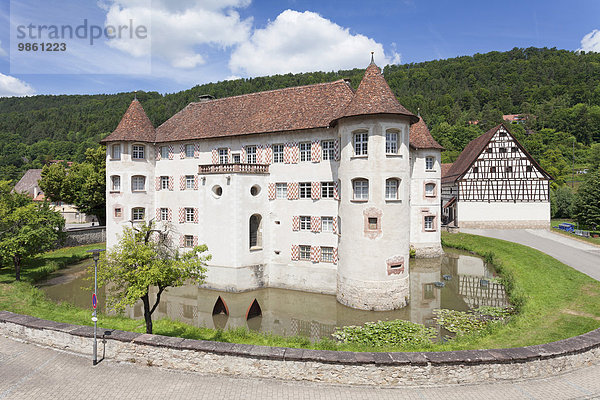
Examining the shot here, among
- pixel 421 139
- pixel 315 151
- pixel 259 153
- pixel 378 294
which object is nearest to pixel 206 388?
pixel 378 294

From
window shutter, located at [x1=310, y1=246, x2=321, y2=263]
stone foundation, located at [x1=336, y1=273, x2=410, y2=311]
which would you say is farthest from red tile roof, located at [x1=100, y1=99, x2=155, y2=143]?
stone foundation, located at [x1=336, y1=273, x2=410, y2=311]

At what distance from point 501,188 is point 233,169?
114 ft

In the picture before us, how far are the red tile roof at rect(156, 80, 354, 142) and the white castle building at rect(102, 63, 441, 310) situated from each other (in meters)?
0.11

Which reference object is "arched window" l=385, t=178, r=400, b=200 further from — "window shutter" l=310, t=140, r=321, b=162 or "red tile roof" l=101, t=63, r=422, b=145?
"window shutter" l=310, t=140, r=321, b=162

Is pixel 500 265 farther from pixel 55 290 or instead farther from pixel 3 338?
pixel 55 290

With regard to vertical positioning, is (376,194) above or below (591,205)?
above

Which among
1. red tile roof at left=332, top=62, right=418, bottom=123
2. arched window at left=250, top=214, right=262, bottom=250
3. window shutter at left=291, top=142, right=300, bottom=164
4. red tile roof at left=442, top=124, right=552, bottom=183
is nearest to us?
red tile roof at left=332, top=62, right=418, bottom=123

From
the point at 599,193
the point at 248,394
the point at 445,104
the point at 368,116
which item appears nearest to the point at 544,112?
the point at 445,104

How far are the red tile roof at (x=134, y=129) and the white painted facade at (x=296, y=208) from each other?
685 millimetres

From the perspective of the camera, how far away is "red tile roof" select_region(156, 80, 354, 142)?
2288 centimetres

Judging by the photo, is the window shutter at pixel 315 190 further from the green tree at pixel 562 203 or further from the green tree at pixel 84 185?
the green tree at pixel 562 203

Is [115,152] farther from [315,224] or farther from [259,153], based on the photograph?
[315,224]

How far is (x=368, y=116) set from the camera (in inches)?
739

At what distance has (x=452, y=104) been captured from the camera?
113 meters
